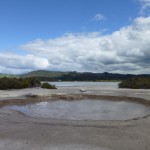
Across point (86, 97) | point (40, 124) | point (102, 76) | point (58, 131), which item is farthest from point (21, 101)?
point (102, 76)

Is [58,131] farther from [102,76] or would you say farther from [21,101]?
[102,76]

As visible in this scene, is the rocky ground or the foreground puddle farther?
the foreground puddle

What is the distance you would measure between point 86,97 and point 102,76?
14847 cm

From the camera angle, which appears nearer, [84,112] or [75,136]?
[75,136]

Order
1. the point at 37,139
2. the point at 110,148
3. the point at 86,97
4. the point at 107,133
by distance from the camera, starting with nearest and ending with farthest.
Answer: the point at 110,148 < the point at 37,139 < the point at 107,133 < the point at 86,97

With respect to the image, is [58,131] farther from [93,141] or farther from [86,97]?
[86,97]

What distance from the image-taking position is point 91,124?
17719 mm

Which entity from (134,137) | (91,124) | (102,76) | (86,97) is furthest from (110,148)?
(102,76)

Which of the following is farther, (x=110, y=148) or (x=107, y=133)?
(x=107, y=133)

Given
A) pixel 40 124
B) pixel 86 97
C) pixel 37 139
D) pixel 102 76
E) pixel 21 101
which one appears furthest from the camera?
pixel 102 76

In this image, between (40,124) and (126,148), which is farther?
(40,124)

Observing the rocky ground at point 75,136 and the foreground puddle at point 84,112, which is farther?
the foreground puddle at point 84,112

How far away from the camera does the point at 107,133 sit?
572 inches

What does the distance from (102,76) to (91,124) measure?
6804 inches
